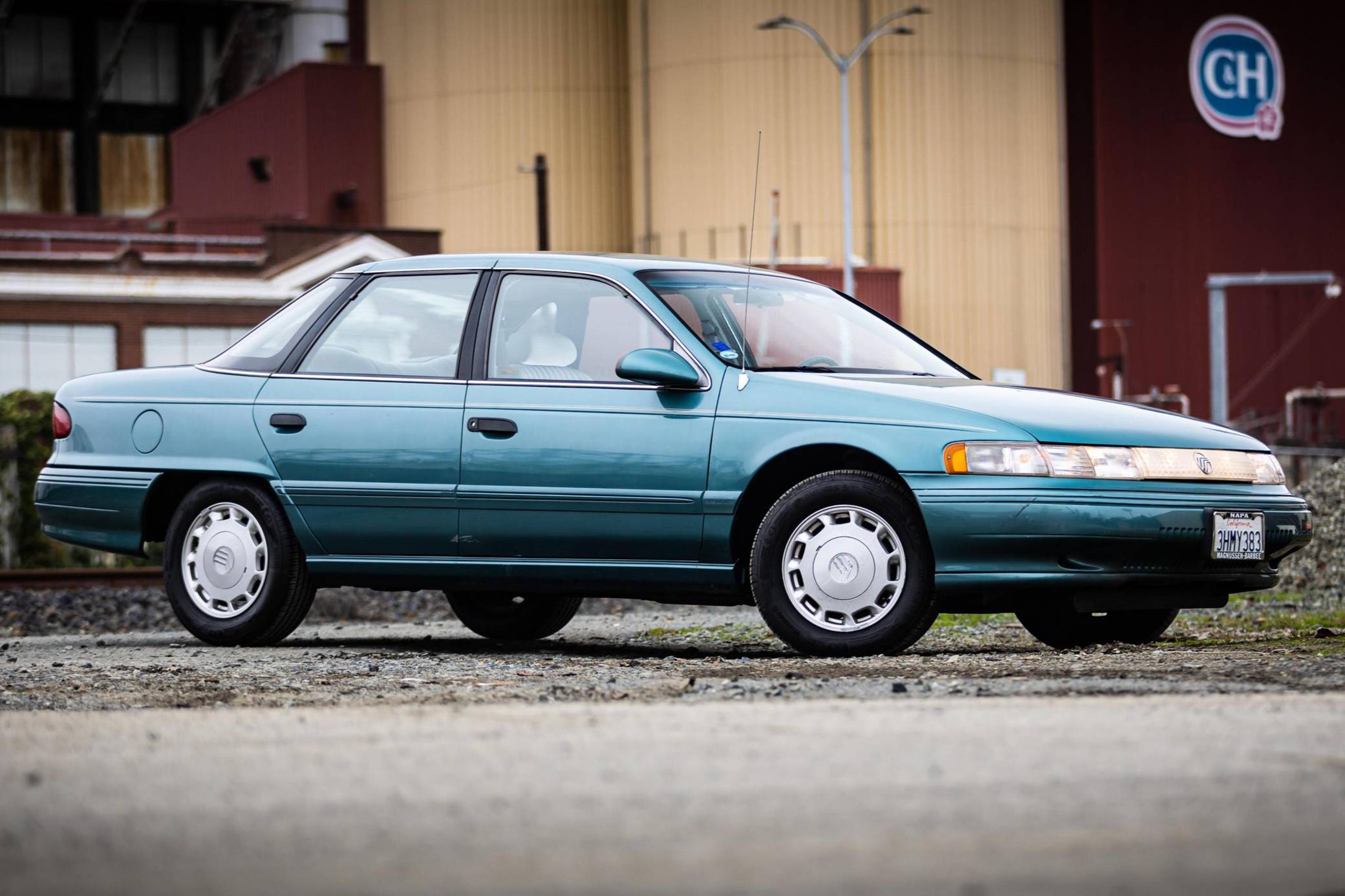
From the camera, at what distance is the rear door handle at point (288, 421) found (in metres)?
8.64

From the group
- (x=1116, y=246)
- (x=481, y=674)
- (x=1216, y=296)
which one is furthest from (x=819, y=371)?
(x=1116, y=246)

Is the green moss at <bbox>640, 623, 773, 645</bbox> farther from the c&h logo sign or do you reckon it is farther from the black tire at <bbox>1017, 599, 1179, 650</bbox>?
the c&h logo sign

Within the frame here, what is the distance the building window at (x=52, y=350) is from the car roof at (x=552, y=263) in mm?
31284

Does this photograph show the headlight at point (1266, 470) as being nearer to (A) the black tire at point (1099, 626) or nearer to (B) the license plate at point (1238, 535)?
(B) the license plate at point (1238, 535)

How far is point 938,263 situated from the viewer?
45.7 metres

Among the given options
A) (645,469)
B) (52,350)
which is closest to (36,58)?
(52,350)

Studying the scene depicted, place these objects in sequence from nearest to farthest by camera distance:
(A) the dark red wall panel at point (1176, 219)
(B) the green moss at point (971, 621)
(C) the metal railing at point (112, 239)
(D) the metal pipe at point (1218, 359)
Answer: (B) the green moss at point (971, 621), (D) the metal pipe at point (1218, 359), (C) the metal railing at point (112, 239), (A) the dark red wall panel at point (1176, 219)

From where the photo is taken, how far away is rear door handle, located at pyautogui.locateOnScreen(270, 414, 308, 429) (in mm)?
8642

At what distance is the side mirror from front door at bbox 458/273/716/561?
0.23 ft

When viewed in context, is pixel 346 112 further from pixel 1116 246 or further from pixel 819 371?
pixel 819 371

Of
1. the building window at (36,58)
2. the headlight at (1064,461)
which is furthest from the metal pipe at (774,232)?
the building window at (36,58)

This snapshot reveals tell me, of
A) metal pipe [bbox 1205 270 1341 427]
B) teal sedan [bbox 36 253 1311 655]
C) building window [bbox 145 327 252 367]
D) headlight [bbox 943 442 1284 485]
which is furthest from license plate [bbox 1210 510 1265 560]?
building window [bbox 145 327 252 367]

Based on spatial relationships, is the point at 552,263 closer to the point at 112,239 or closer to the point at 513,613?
the point at 513,613

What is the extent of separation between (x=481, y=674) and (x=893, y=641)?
1444mm
